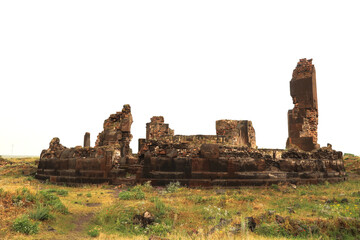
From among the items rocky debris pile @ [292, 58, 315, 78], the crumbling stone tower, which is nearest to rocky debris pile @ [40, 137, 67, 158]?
the crumbling stone tower

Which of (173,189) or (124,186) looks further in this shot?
A: (124,186)

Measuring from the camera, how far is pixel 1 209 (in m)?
5.39

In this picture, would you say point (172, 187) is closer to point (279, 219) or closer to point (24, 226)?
point (279, 219)

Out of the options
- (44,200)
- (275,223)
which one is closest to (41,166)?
(44,200)

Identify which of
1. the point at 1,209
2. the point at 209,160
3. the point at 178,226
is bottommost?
the point at 178,226

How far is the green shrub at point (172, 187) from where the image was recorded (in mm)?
→ 9273

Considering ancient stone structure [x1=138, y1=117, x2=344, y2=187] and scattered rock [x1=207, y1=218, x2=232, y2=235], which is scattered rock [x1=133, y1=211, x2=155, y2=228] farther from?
ancient stone structure [x1=138, y1=117, x2=344, y2=187]

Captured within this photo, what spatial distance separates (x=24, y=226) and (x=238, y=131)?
13117mm

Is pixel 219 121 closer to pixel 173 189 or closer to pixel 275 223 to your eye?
pixel 173 189

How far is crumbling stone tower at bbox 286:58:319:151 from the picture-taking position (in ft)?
51.4

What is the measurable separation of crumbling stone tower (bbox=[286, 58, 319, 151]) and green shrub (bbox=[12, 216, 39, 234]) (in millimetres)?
14184

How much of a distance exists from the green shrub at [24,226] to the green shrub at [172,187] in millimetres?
4967

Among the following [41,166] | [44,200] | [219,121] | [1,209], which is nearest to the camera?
[1,209]

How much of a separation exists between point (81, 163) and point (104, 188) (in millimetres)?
2118
